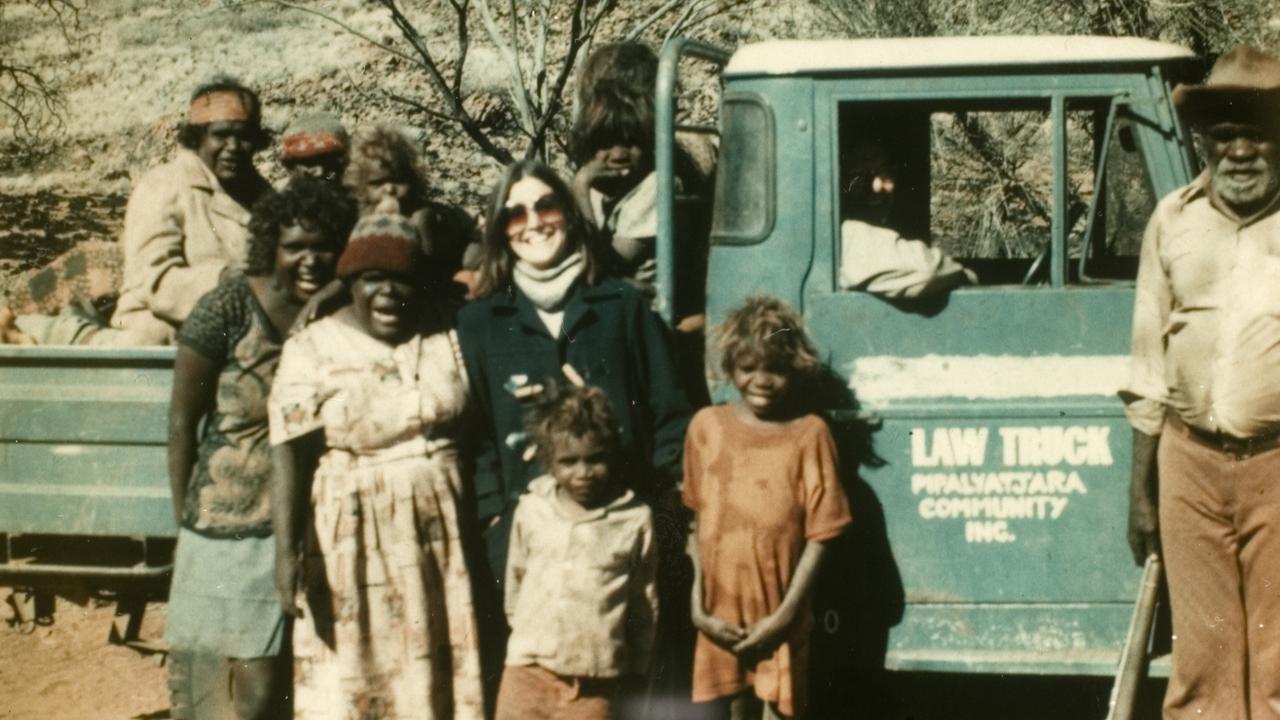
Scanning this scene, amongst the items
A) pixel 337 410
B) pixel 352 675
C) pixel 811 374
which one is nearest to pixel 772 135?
pixel 811 374

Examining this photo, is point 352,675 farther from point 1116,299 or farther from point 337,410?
point 1116,299

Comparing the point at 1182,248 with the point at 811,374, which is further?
the point at 811,374

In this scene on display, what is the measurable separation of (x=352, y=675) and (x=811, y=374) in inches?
55.9

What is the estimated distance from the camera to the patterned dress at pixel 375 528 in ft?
11.9

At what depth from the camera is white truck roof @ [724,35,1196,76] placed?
379cm

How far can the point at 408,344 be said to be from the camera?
12.1 feet

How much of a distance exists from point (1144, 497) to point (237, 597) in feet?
7.85

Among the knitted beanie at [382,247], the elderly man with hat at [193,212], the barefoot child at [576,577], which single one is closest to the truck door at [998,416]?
the barefoot child at [576,577]

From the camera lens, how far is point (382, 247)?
357cm

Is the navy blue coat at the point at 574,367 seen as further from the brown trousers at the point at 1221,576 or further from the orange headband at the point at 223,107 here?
the orange headband at the point at 223,107

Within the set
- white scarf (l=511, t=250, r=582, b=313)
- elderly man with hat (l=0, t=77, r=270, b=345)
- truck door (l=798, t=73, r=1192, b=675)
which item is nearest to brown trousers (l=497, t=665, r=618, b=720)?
truck door (l=798, t=73, r=1192, b=675)

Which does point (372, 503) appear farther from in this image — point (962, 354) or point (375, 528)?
point (962, 354)

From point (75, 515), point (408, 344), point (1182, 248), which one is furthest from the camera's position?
point (75, 515)

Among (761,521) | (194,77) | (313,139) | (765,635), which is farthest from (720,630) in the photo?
(194,77)
